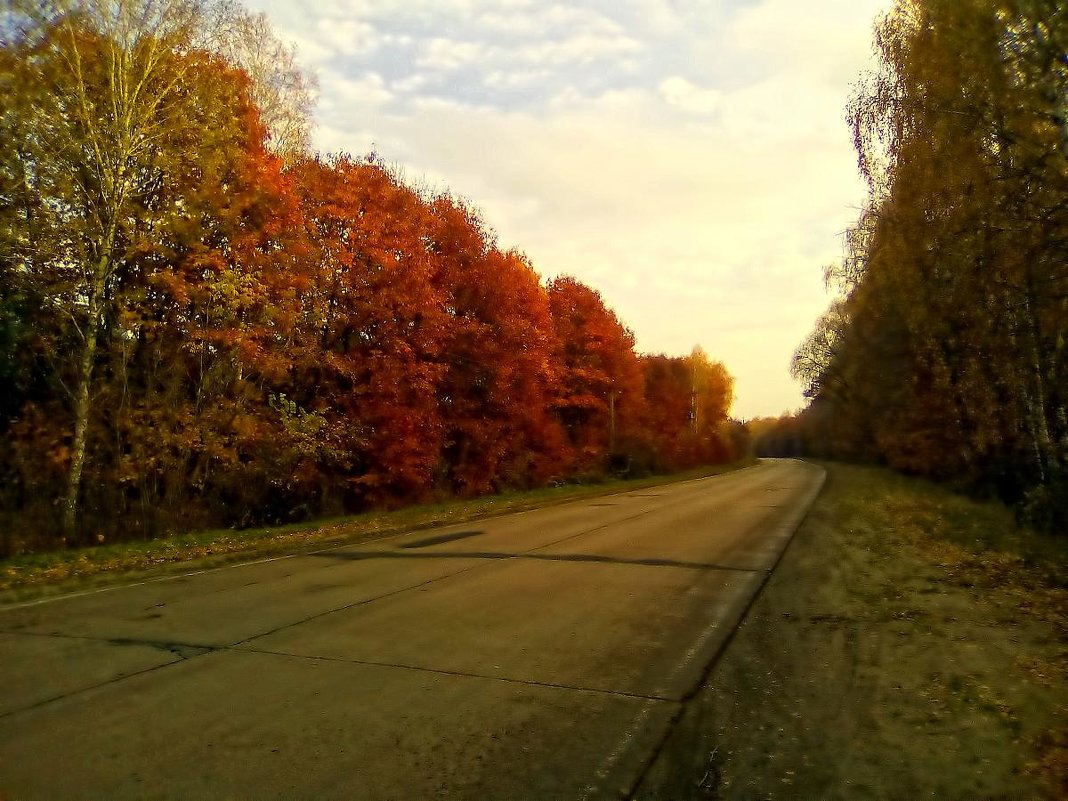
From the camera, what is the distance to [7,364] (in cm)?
1680

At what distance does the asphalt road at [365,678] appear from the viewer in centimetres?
422

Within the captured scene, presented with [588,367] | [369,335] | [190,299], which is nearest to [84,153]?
[190,299]

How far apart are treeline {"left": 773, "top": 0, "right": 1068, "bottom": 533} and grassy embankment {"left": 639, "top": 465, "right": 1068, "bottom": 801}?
561 cm

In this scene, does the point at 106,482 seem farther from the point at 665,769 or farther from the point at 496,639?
the point at 665,769

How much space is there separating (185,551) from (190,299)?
6.87 metres

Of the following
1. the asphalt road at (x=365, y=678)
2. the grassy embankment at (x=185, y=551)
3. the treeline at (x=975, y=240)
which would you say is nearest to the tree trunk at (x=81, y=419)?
the grassy embankment at (x=185, y=551)

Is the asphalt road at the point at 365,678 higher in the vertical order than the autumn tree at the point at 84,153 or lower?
lower

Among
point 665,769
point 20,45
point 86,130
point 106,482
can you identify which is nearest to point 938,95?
point 665,769

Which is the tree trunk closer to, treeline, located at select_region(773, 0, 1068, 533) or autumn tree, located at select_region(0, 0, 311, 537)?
autumn tree, located at select_region(0, 0, 311, 537)

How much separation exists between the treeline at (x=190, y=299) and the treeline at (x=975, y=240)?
14654 mm

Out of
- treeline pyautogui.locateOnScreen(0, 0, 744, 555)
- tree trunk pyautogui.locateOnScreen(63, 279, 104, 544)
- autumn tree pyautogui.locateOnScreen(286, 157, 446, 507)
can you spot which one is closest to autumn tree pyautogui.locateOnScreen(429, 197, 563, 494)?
treeline pyautogui.locateOnScreen(0, 0, 744, 555)

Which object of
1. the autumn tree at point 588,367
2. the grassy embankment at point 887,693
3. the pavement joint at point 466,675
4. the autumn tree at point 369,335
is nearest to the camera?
the grassy embankment at point 887,693

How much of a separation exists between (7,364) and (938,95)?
21168mm

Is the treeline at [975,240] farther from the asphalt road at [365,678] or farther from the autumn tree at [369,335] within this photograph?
the autumn tree at [369,335]
